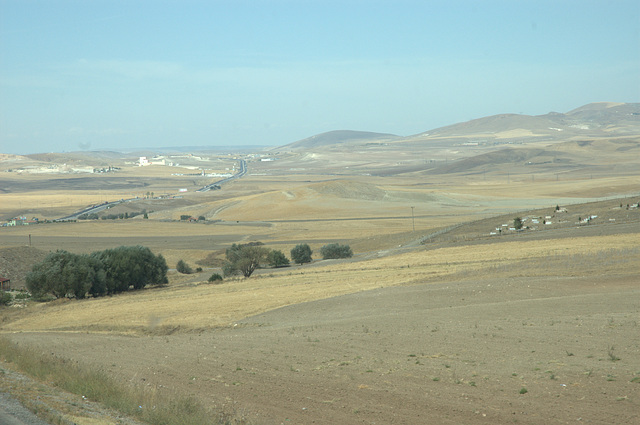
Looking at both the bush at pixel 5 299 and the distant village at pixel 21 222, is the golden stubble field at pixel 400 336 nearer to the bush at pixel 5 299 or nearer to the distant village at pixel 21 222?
the bush at pixel 5 299

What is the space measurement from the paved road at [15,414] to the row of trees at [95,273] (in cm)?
2694

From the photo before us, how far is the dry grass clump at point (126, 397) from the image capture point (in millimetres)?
9195

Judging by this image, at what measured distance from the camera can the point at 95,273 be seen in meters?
35.7

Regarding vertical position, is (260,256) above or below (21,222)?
below

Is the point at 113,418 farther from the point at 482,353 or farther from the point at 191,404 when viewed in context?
the point at 482,353

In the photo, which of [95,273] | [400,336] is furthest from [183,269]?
[400,336]

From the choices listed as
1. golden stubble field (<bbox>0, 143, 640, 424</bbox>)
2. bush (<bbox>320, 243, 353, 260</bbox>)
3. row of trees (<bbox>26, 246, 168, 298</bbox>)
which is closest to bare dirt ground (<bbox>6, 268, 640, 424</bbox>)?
golden stubble field (<bbox>0, 143, 640, 424</bbox>)

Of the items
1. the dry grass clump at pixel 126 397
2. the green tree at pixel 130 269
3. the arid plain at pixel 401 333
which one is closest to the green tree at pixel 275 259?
the arid plain at pixel 401 333

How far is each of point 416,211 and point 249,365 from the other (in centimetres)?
7920

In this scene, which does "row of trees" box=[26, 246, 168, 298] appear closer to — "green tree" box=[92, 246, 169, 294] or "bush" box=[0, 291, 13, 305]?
"green tree" box=[92, 246, 169, 294]

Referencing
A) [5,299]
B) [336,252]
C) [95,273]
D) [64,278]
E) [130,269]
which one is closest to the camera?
[5,299]

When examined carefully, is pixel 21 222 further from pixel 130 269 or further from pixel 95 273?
pixel 95 273

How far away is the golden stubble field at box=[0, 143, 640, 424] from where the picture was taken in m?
10.6

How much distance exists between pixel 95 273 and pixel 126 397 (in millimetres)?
27295
